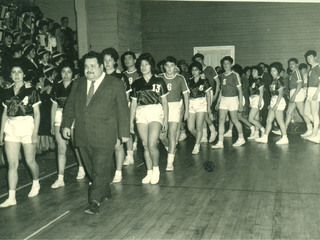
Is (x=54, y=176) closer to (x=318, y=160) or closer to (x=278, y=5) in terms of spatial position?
(x=318, y=160)

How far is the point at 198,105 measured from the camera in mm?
7523

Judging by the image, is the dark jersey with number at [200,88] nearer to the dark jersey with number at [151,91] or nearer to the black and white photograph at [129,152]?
the black and white photograph at [129,152]

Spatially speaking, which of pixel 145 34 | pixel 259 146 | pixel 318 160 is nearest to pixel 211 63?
pixel 145 34

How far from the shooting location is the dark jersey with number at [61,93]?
5.31 m

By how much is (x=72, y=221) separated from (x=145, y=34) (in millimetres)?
10491

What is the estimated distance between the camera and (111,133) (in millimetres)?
4332

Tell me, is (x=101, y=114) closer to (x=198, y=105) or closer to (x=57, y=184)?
(x=57, y=184)

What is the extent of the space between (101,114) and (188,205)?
1410 millimetres

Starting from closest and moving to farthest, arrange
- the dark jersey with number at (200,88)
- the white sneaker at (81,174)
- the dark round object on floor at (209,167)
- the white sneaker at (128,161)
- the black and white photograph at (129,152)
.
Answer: the black and white photograph at (129,152), the white sneaker at (81,174), the dark round object on floor at (209,167), the white sneaker at (128,161), the dark jersey with number at (200,88)

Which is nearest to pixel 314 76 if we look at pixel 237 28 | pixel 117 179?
pixel 117 179

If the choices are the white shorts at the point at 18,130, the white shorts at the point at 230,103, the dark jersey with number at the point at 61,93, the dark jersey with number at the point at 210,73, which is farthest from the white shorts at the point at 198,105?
the white shorts at the point at 18,130

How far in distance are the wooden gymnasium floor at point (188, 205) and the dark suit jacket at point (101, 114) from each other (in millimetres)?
812

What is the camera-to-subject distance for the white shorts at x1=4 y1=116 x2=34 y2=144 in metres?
4.67

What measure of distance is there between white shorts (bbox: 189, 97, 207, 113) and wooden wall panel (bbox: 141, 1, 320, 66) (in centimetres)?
606
